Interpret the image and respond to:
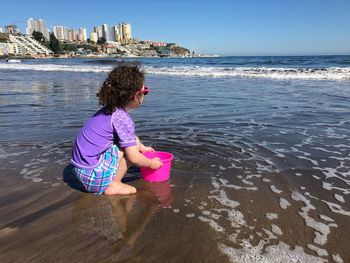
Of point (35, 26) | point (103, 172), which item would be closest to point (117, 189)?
point (103, 172)

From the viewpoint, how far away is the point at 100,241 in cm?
253

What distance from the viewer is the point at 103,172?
10.7 ft

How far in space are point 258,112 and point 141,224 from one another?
5.58m

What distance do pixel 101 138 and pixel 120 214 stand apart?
28.6 inches

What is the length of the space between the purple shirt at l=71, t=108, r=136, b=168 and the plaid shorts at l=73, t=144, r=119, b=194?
0.14ft

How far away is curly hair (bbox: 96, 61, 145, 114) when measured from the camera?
329cm

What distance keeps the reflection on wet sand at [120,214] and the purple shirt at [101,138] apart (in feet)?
1.25

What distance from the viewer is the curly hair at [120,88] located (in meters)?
3.29

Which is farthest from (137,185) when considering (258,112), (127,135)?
(258,112)

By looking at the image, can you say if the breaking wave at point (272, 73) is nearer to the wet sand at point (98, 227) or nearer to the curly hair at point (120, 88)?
the curly hair at point (120, 88)

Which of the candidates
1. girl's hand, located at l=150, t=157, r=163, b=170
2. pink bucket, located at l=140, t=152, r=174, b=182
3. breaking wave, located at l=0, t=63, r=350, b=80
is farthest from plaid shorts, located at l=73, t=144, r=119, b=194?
breaking wave, located at l=0, t=63, r=350, b=80

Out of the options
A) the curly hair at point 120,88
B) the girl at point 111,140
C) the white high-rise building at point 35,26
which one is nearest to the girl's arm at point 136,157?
the girl at point 111,140

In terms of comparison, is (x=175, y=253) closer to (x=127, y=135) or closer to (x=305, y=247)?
(x=305, y=247)

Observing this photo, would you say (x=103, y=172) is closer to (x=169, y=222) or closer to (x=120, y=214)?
(x=120, y=214)
